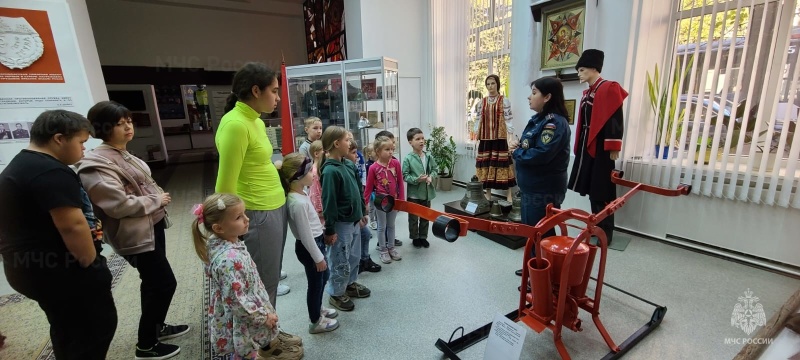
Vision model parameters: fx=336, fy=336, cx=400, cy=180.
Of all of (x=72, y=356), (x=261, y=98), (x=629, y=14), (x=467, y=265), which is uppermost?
(x=629, y=14)

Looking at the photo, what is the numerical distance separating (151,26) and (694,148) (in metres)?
9.96

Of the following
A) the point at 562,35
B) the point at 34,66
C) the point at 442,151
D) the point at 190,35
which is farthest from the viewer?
the point at 190,35

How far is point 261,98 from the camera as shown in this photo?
1.62m

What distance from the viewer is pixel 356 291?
98.3 inches

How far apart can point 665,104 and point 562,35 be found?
1286 millimetres

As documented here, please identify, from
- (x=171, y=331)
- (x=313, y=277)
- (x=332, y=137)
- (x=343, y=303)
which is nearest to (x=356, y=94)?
(x=332, y=137)

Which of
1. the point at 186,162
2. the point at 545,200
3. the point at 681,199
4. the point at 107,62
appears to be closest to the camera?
the point at 545,200

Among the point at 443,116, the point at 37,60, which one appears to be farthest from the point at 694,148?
the point at 37,60

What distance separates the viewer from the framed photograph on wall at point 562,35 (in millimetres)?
3635

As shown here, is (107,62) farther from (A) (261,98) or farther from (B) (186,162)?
(A) (261,98)

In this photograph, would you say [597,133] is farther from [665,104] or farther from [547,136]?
[547,136]

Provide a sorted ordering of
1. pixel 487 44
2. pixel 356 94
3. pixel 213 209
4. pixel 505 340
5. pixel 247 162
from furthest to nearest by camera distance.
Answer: pixel 487 44, pixel 356 94, pixel 247 162, pixel 505 340, pixel 213 209

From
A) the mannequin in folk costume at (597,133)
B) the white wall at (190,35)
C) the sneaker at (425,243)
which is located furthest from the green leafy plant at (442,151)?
the white wall at (190,35)

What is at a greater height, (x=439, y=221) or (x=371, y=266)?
(x=439, y=221)
